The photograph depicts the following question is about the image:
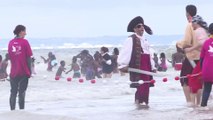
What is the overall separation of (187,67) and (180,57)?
22.0 meters

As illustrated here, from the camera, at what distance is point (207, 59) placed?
9.48 meters

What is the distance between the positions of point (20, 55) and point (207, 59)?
3.19 meters

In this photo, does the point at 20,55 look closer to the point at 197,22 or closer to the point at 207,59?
the point at 197,22

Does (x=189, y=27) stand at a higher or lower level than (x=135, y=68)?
higher

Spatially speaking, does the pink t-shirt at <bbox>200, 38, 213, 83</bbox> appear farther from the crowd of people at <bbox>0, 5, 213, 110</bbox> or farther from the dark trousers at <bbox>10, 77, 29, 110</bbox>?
the dark trousers at <bbox>10, 77, 29, 110</bbox>

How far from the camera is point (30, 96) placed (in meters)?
16.2

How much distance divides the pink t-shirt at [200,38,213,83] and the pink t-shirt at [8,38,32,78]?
2997 mm

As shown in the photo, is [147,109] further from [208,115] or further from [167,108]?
[208,115]

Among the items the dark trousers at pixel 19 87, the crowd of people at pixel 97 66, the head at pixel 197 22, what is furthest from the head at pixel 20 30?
the crowd of people at pixel 97 66

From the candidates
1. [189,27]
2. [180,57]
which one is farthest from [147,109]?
[180,57]

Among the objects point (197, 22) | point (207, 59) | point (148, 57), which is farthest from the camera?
point (148, 57)

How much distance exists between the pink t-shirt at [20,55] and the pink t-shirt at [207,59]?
9.83ft

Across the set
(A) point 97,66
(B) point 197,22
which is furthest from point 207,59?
(A) point 97,66

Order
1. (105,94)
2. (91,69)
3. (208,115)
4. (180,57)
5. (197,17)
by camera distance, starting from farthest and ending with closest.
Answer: (180,57)
(91,69)
(105,94)
(197,17)
(208,115)
